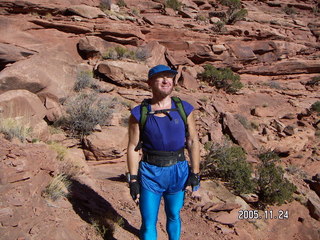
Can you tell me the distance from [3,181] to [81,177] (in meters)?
1.46

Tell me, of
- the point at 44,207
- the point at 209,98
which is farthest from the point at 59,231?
the point at 209,98

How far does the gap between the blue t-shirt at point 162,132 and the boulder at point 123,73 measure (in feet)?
28.3

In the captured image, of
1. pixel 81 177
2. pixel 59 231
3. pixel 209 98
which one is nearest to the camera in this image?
pixel 59 231

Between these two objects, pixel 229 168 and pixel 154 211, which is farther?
pixel 229 168

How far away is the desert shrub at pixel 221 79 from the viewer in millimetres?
15117

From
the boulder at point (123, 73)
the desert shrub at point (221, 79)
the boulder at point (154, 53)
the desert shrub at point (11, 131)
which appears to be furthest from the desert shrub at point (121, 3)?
the desert shrub at point (11, 131)

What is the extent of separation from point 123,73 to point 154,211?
902cm

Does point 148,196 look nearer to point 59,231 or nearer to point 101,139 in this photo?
point 59,231

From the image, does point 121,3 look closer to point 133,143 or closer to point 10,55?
point 10,55

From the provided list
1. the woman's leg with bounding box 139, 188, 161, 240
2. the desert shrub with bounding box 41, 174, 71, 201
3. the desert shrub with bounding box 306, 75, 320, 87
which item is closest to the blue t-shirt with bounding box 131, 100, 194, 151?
the woman's leg with bounding box 139, 188, 161, 240

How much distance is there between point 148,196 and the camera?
8.45ft

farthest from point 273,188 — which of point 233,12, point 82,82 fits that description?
point 233,12

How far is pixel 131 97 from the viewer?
10.1 metres

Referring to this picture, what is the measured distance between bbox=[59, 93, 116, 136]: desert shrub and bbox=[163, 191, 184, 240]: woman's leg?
13.6 ft
